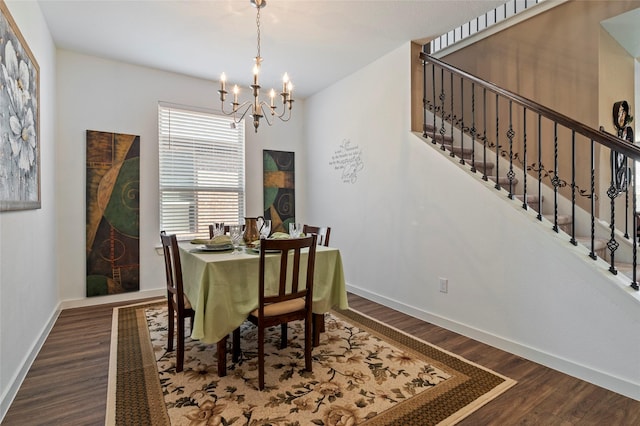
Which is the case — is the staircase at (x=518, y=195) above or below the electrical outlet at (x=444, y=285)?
above

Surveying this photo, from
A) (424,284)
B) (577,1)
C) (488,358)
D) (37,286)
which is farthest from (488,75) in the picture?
(37,286)

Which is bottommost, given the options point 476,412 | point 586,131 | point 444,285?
point 476,412

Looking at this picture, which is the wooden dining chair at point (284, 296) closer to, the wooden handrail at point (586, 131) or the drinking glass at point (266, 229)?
the drinking glass at point (266, 229)

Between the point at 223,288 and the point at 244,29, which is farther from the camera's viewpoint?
the point at 244,29

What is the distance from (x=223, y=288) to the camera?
6.63 feet

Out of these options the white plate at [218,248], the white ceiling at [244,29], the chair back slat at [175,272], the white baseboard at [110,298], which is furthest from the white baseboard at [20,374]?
the white ceiling at [244,29]

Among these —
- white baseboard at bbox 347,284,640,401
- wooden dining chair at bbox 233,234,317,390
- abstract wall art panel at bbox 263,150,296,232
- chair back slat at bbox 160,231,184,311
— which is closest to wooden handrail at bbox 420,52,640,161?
white baseboard at bbox 347,284,640,401

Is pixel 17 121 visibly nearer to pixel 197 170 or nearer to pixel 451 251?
pixel 197 170

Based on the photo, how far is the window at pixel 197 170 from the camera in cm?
408

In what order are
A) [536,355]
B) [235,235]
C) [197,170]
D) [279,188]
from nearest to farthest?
[536,355]
[235,235]
[197,170]
[279,188]

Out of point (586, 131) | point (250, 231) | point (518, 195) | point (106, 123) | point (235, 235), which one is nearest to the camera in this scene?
point (586, 131)

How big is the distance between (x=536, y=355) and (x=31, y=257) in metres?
3.72

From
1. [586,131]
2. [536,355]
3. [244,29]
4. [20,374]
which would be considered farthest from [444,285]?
[20,374]

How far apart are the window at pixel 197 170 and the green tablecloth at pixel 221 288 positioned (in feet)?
6.23
